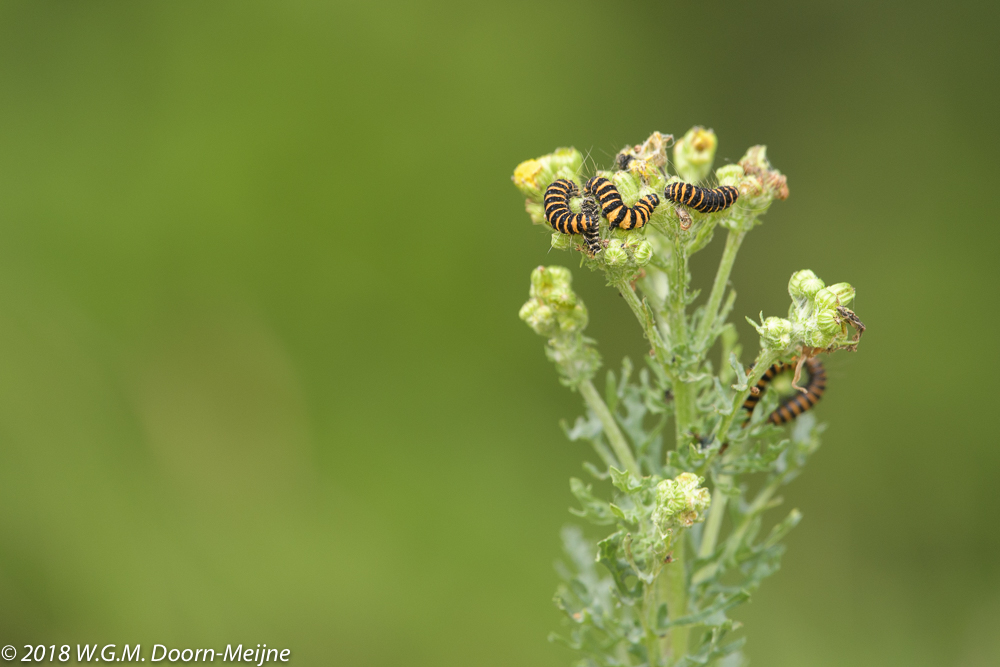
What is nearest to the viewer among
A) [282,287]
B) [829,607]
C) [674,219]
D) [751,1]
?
[674,219]

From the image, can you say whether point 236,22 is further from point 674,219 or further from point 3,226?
point 674,219

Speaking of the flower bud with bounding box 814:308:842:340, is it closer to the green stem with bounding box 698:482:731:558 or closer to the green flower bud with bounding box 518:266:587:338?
the green flower bud with bounding box 518:266:587:338

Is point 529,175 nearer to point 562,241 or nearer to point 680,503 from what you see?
point 562,241

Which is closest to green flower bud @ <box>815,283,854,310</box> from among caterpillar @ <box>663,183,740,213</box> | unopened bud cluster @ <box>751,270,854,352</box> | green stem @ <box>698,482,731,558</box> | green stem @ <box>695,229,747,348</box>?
unopened bud cluster @ <box>751,270,854,352</box>

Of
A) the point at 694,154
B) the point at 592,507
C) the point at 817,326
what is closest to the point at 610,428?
the point at 592,507

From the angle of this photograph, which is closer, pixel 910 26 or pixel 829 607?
pixel 829 607

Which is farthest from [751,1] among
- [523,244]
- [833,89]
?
[523,244]
